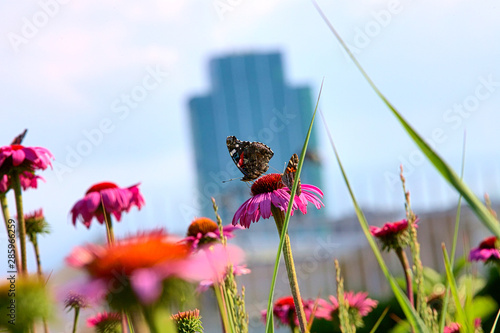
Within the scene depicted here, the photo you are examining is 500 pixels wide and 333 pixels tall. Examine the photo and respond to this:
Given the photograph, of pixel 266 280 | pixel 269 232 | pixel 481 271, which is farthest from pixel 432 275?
pixel 269 232

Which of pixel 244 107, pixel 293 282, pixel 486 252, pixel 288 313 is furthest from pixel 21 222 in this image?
pixel 244 107

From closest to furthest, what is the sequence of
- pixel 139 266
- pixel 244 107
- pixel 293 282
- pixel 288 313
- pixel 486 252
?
pixel 139 266, pixel 293 282, pixel 288 313, pixel 486 252, pixel 244 107

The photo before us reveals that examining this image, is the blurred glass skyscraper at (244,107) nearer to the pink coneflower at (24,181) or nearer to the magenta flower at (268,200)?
the pink coneflower at (24,181)

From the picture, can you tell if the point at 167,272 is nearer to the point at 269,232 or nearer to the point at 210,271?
the point at 210,271

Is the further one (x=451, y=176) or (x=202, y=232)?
(x=202, y=232)

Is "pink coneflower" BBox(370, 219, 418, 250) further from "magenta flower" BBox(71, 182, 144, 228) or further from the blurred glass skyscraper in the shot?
the blurred glass skyscraper

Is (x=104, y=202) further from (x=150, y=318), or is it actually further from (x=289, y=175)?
(x=150, y=318)

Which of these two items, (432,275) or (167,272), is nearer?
(167,272)
